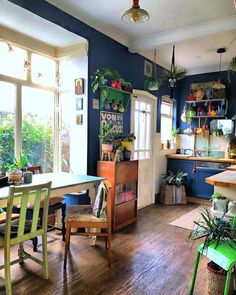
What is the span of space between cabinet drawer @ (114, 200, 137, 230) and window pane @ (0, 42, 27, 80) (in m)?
2.19

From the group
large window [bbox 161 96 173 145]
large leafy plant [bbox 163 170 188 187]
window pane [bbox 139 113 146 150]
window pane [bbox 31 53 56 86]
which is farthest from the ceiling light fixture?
large leafy plant [bbox 163 170 188 187]

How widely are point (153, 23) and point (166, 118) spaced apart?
2495mm

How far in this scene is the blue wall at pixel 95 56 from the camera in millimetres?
2936

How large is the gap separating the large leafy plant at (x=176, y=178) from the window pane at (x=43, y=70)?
2.94 metres

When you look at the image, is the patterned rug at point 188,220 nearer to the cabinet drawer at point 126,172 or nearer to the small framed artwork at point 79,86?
the cabinet drawer at point 126,172

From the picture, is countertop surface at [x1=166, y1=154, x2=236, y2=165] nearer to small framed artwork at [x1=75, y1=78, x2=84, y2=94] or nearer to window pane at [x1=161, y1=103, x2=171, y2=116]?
window pane at [x1=161, y1=103, x2=171, y2=116]

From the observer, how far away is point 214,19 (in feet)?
11.1

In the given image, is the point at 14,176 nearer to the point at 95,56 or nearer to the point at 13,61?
the point at 13,61

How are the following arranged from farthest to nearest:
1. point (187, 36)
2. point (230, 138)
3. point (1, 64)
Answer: point (230, 138) < point (187, 36) < point (1, 64)

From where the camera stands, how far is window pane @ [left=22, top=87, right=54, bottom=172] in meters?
3.44

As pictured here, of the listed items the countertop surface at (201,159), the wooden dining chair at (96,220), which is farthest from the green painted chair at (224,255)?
the countertop surface at (201,159)

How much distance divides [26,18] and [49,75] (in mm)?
954

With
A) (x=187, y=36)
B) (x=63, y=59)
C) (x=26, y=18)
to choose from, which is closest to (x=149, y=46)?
(x=187, y=36)

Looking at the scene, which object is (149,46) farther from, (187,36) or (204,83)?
(204,83)
